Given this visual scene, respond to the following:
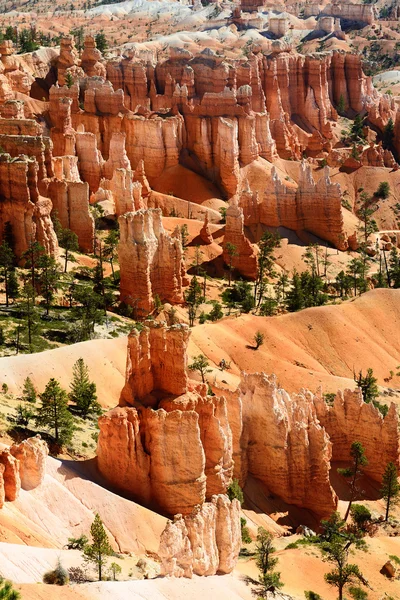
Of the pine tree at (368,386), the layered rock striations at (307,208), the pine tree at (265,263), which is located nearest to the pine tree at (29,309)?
the pine tree at (368,386)

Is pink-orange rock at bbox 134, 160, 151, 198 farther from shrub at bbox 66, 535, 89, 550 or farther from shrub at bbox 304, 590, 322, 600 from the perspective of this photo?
shrub at bbox 66, 535, 89, 550

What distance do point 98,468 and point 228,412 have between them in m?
7.22

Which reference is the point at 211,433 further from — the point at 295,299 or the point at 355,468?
the point at 295,299

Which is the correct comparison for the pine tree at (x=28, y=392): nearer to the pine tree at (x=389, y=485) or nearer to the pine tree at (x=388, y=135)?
the pine tree at (x=389, y=485)

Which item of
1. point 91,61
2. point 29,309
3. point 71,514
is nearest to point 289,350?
point 29,309

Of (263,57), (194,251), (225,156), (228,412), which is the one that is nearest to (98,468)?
(228,412)

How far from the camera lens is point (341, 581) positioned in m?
36.8

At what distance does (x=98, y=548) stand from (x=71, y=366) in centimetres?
1908

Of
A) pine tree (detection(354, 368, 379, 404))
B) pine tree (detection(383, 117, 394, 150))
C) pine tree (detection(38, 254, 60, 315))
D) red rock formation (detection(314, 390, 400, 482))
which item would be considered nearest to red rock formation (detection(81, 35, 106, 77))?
pine tree (detection(383, 117, 394, 150))

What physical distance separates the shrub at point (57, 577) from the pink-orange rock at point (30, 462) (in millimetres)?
5065

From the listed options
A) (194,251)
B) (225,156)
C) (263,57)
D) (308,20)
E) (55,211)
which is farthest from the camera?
(308,20)

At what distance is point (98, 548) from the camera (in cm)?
3131

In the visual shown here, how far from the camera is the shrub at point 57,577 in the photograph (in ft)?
95.5

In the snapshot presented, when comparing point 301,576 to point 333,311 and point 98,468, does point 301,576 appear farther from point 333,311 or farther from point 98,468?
point 333,311
